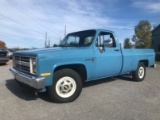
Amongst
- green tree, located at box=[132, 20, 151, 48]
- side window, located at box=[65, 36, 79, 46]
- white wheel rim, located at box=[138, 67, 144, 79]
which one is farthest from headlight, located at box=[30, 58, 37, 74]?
green tree, located at box=[132, 20, 151, 48]

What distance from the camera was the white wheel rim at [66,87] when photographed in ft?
14.7

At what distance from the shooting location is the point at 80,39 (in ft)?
19.4

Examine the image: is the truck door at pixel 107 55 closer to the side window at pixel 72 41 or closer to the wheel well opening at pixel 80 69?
the wheel well opening at pixel 80 69

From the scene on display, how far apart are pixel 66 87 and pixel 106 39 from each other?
226 centimetres

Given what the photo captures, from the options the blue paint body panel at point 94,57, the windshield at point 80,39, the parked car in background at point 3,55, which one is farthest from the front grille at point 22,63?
the parked car in background at point 3,55

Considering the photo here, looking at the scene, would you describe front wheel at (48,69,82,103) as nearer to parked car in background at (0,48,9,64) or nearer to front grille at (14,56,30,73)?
Answer: front grille at (14,56,30,73)

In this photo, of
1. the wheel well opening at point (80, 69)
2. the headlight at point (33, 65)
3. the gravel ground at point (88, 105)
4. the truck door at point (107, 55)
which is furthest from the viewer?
the truck door at point (107, 55)

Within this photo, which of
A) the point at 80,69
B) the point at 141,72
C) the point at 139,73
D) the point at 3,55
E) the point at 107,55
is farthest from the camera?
the point at 3,55

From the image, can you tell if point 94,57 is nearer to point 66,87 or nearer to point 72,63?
point 72,63

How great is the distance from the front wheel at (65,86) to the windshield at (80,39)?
1.27 meters

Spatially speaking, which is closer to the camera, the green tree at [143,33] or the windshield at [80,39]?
the windshield at [80,39]

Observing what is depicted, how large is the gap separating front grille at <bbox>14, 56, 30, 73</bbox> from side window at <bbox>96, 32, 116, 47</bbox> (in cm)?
220

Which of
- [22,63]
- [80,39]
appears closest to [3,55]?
[80,39]

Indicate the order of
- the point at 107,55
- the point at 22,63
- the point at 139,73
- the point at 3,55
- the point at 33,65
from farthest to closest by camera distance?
1. the point at 3,55
2. the point at 139,73
3. the point at 107,55
4. the point at 22,63
5. the point at 33,65
